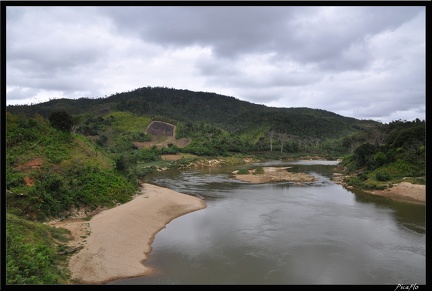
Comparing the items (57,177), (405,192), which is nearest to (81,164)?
(57,177)

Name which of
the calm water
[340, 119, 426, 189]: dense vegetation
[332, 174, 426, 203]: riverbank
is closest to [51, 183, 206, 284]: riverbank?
the calm water

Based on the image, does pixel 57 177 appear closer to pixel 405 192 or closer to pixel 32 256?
pixel 32 256

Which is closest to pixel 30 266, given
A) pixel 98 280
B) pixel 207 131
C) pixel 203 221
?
pixel 98 280

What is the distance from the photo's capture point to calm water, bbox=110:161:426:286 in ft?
43.8

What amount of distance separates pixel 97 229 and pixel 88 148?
14370 mm

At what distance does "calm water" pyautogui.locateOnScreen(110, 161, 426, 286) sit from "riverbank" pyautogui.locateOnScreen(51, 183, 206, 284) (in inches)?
28.6

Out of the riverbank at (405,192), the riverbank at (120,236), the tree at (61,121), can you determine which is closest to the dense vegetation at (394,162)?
the riverbank at (405,192)

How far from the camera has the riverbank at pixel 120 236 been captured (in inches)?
546

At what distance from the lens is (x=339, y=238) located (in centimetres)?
1750

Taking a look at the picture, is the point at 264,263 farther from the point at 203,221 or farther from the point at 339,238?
the point at 203,221

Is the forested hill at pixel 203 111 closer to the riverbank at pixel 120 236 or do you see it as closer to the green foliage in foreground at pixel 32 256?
the riverbank at pixel 120 236

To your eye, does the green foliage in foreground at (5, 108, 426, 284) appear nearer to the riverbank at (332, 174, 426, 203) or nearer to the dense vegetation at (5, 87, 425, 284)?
the dense vegetation at (5, 87, 425, 284)

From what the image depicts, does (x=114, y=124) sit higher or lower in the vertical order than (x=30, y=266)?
higher

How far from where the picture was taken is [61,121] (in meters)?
30.5
